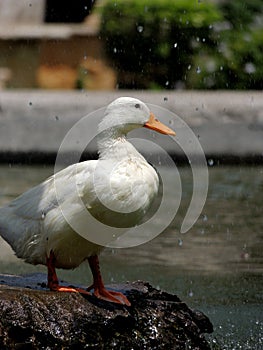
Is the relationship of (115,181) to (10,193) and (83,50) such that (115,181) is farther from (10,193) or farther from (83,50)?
(83,50)

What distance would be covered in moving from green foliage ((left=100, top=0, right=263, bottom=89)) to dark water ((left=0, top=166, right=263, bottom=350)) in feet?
10.2

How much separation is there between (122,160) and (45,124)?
526 cm

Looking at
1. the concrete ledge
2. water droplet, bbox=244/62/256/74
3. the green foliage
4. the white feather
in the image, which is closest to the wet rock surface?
the white feather

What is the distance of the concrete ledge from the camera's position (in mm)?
9508

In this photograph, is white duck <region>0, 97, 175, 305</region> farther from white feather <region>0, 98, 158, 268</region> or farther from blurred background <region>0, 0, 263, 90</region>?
blurred background <region>0, 0, 263, 90</region>

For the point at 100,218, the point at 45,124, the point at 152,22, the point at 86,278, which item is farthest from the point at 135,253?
the point at 152,22

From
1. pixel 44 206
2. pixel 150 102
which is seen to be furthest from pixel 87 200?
pixel 150 102

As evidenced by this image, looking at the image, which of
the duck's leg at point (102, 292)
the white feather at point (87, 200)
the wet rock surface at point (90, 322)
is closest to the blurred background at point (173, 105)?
the wet rock surface at point (90, 322)

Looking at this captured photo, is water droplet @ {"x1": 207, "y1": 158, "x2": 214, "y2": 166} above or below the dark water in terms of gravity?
below

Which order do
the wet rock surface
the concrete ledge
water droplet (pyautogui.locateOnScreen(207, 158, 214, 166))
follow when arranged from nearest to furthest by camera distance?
the wet rock surface
the concrete ledge
water droplet (pyautogui.locateOnScreen(207, 158, 214, 166))

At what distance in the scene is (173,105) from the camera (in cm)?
950

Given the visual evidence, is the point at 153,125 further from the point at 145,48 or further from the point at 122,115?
the point at 145,48

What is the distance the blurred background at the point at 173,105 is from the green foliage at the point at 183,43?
1cm

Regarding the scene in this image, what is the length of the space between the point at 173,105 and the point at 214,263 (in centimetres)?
345
